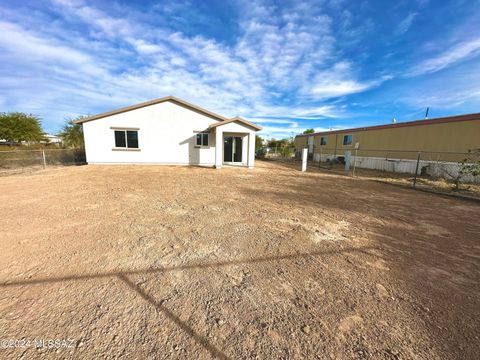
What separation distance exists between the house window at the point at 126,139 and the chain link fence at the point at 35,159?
11.1 ft

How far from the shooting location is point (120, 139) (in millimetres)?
13742

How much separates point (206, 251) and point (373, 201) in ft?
20.8

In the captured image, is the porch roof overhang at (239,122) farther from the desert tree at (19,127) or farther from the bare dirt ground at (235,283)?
the desert tree at (19,127)

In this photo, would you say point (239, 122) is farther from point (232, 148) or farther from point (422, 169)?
point (422, 169)

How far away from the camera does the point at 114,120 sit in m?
13.5

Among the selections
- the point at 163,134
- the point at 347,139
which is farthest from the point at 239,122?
the point at 347,139

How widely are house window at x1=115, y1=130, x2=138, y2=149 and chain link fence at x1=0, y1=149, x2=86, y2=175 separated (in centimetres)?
339

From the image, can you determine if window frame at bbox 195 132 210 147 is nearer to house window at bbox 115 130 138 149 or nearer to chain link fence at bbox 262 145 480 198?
house window at bbox 115 130 138 149

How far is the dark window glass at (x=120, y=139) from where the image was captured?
44.8 ft

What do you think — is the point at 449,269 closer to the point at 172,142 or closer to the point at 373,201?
the point at 373,201

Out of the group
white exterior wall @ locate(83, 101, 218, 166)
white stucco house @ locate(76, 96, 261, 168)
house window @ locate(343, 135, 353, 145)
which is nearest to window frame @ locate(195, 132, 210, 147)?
white stucco house @ locate(76, 96, 261, 168)

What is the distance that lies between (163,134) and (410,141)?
58.0ft

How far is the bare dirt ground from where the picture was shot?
1.86 meters

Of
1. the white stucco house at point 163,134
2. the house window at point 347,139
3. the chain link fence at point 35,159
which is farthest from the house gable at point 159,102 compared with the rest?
the house window at point 347,139
